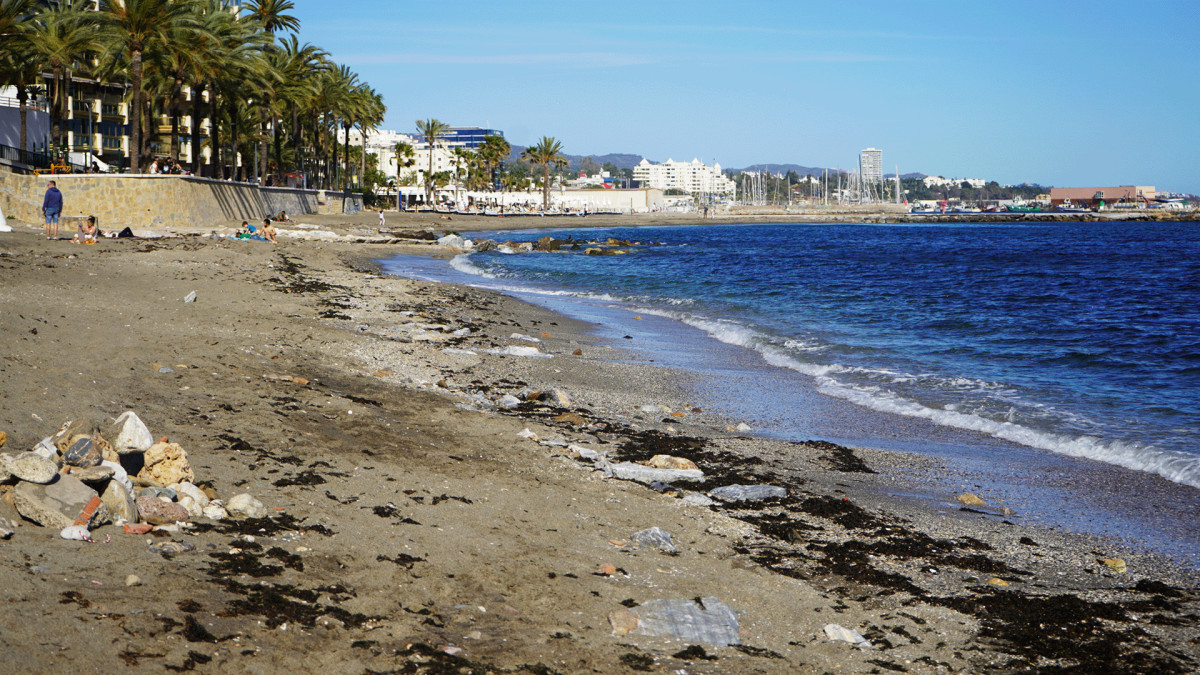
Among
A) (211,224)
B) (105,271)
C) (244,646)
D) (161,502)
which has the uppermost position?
(211,224)

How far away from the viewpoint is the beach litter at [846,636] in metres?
5.03

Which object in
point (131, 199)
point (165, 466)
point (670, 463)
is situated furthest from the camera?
point (131, 199)

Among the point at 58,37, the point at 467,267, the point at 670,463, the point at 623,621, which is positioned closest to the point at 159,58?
the point at 58,37

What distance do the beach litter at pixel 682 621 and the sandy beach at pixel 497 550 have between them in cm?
2

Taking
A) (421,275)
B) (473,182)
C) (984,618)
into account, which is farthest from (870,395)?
(473,182)

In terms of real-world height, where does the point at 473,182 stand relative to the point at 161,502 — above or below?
above

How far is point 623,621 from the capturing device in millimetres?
4906

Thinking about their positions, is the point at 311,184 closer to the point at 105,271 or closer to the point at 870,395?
the point at 105,271

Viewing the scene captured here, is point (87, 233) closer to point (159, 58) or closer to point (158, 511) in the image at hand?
point (159, 58)

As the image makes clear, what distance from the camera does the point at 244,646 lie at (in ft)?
13.5

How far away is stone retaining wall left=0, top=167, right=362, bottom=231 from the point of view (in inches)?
1272

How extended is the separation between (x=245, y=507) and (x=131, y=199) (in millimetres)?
34514

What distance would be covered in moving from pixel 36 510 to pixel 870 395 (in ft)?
35.2

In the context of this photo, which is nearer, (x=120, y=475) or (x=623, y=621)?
(x=623, y=621)
